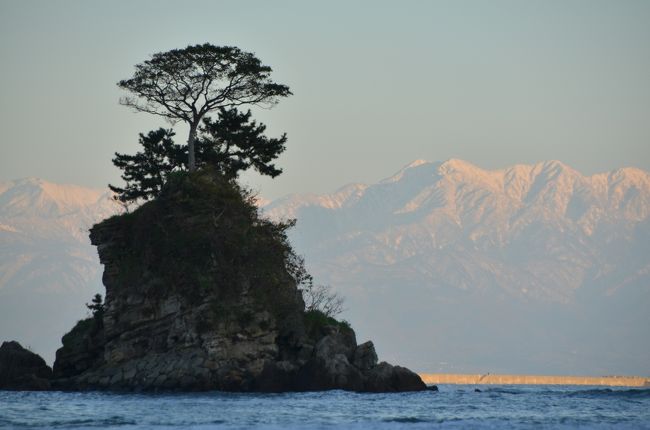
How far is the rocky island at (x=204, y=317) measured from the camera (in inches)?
3282

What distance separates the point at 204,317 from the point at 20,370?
656 inches

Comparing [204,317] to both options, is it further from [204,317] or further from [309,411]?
[309,411]

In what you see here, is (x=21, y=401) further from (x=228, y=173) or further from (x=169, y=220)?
(x=228, y=173)

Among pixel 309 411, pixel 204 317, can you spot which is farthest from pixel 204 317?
pixel 309 411

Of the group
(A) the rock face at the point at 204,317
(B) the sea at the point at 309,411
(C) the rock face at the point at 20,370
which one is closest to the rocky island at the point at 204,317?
(A) the rock face at the point at 204,317

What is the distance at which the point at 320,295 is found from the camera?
9688cm

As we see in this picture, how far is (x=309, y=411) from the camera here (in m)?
64.1

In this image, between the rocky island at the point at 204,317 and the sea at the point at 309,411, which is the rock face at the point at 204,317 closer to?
the rocky island at the point at 204,317

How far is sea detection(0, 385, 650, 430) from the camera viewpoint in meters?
56.6

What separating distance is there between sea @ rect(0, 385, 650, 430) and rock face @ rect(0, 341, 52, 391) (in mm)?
6630

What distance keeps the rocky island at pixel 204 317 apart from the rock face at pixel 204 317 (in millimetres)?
76

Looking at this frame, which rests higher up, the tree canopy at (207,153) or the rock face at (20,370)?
the tree canopy at (207,153)

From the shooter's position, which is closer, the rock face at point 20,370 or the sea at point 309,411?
the sea at point 309,411

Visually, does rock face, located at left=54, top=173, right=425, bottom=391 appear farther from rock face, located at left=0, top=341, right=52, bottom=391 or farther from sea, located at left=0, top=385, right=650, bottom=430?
sea, located at left=0, top=385, right=650, bottom=430
